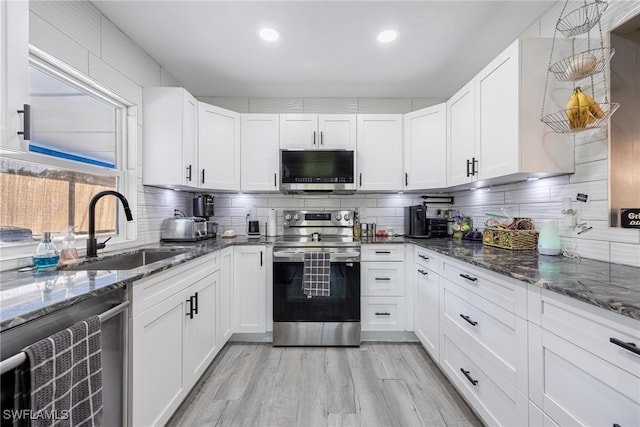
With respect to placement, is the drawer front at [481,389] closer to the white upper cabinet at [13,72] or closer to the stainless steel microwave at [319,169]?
the stainless steel microwave at [319,169]

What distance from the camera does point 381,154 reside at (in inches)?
113

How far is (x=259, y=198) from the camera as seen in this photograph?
3137mm

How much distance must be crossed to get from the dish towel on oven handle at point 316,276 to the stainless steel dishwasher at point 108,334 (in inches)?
55.9

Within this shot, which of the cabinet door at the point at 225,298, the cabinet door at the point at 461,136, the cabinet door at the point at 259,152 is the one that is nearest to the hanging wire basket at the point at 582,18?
the cabinet door at the point at 461,136

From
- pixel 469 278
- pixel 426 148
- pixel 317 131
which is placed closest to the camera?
pixel 469 278

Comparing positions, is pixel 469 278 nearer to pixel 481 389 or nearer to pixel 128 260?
pixel 481 389

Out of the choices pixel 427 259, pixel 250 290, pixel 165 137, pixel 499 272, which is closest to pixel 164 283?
pixel 250 290

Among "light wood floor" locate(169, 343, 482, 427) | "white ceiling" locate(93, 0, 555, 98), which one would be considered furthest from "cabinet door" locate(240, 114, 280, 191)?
"light wood floor" locate(169, 343, 482, 427)

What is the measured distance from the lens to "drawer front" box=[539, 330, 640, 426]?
77 cm

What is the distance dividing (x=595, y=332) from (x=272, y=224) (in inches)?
97.7

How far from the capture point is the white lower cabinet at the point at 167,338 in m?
1.18

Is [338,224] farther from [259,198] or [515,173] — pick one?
[515,173]

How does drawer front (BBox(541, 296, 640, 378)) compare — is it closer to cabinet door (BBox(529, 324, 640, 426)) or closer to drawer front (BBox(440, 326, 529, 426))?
Answer: cabinet door (BBox(529, 324, 640, 426))

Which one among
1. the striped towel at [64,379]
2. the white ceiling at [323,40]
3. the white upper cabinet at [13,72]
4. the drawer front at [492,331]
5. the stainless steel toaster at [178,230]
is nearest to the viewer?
the striped towel at [64,379]
